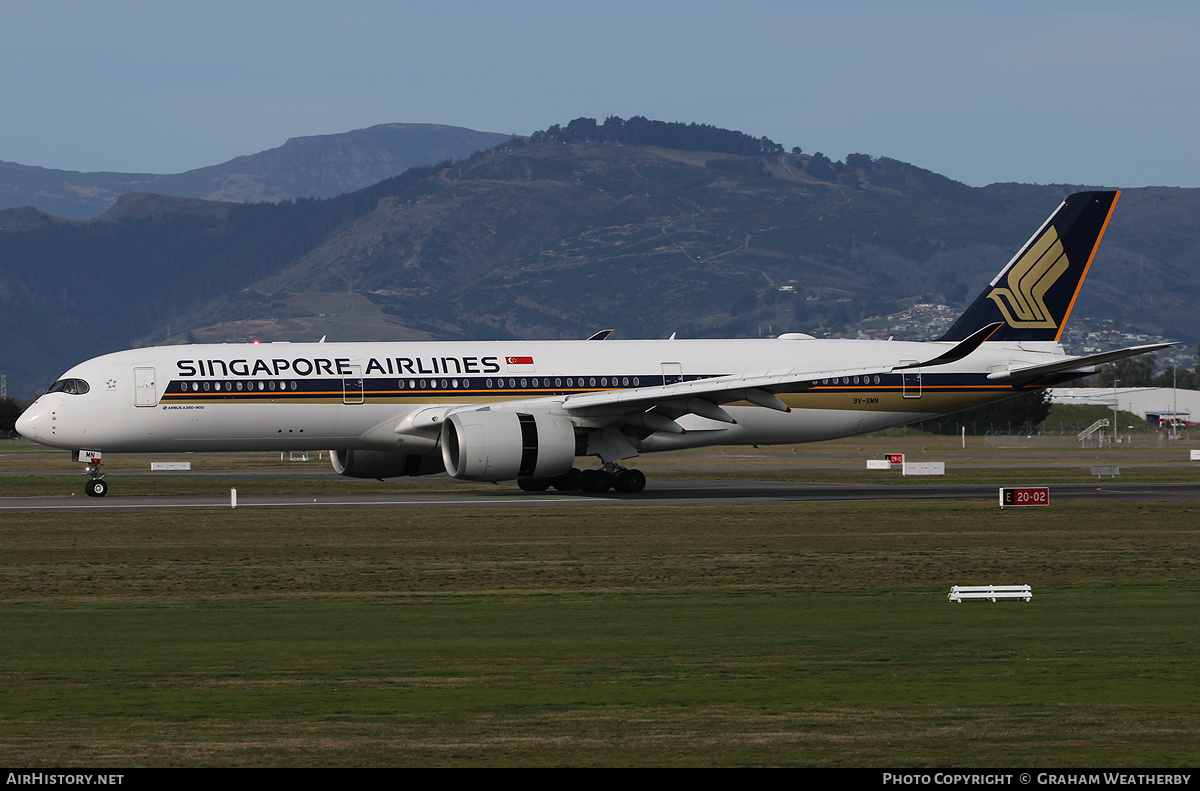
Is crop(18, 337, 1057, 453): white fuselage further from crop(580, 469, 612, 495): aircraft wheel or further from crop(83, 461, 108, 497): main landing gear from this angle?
crop(580, 469, 612, 495): aircraft wheel

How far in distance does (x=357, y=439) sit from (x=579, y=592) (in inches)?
846

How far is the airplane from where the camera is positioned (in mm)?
38656

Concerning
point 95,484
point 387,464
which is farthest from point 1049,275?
point 95,484

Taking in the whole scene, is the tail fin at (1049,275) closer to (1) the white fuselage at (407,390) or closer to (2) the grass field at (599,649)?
(1) the white fuselage at (407,390)

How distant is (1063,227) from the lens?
4647 cm

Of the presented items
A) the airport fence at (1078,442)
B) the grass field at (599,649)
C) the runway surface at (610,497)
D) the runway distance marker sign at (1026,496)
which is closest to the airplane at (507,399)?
the runway surface at (610,497)

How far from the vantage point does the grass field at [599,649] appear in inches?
417

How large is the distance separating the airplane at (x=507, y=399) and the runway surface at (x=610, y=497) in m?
0.95

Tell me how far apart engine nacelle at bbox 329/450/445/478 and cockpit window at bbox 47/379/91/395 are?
7325 millimetres

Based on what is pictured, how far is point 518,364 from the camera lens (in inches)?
1634

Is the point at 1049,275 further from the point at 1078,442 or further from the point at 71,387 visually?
the point at 1078,442

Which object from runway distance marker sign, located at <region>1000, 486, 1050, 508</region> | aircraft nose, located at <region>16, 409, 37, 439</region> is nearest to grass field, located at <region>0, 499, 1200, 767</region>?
runway distance marker sign, located at <region>1000, 486, 1050, 508</region>

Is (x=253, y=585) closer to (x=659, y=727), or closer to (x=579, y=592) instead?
(x=579, y=592)
